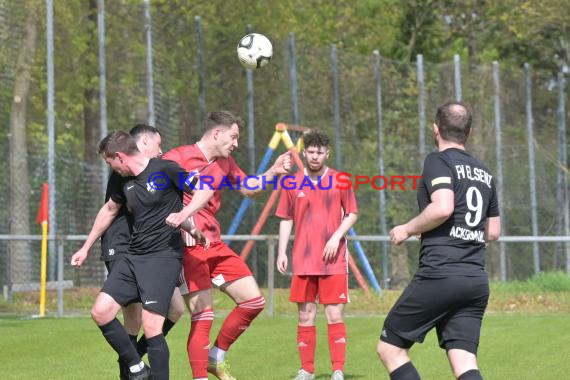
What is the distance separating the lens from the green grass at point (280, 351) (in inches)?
414

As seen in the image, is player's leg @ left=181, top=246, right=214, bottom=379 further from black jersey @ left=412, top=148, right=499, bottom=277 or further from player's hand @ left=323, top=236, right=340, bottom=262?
black jersey @ left=412, top=148, right=499, bottom=277

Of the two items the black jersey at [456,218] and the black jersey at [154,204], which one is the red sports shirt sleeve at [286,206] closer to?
the black jersey at [154,204]

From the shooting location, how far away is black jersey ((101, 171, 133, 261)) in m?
8.79

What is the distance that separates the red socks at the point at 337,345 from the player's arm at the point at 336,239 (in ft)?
1.96

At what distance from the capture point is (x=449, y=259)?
6.89 m

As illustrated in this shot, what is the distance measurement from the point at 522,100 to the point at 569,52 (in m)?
7.38

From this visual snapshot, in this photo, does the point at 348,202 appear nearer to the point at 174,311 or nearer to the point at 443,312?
the point at 174,311

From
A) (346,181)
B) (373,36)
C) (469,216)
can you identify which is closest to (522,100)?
(373,36)

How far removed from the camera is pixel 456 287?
6.86 meters

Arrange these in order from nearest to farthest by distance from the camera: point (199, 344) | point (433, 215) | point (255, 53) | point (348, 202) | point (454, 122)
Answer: point (433, 215) → point (454, 122) → point (199, 344) → point (348, 202) → point (255, 53)

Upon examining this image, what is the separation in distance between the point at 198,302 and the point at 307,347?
131 centimetres

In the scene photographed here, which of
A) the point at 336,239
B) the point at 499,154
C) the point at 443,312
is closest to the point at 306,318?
the point at 336,239

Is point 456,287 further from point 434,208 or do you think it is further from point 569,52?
point 569,52

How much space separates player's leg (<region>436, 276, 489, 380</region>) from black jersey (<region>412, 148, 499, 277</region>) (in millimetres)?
73
